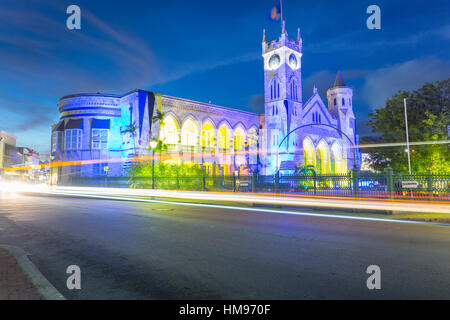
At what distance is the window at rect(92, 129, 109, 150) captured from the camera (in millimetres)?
39906

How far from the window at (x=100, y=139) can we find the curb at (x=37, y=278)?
36649mm

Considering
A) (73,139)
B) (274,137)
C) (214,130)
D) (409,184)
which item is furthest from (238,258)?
(274,137)

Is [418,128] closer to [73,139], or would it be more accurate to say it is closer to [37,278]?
[37,278]

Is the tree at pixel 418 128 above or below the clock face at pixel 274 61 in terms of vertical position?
below

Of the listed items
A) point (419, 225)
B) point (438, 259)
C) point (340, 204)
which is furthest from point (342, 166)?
point (438, 259)

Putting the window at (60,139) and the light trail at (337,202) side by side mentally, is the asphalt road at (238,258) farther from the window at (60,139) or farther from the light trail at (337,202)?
the window at (60,139)

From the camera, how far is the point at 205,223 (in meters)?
9.47

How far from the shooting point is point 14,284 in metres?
4.05

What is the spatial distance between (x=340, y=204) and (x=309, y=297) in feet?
37.2

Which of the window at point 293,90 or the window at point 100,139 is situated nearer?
the window at point 100,139

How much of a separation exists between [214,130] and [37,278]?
139ft

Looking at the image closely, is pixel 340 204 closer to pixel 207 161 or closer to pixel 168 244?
pixel 168 244

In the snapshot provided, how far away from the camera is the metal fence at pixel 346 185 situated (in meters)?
13.4

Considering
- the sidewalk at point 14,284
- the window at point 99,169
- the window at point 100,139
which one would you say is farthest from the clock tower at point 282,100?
the sidewalk at point 14,284
